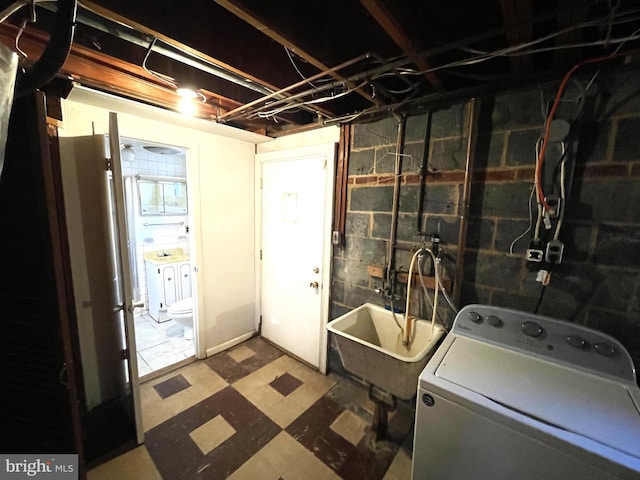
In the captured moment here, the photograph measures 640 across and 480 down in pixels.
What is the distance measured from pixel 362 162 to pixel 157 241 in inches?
130

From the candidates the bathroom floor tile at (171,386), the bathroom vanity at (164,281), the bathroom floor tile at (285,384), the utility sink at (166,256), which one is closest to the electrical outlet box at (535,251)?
the bathroom floor tile at (285,384)

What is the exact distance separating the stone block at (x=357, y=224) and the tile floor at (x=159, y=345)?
6.68 feet

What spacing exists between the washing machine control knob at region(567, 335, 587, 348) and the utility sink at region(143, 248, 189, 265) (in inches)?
146

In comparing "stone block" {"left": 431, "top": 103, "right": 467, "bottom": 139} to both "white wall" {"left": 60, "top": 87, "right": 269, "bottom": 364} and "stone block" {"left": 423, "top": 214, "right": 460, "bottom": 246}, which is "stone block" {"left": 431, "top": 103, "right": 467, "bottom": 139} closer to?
"stone block" {"left": 423, "top": 214, "right": 460, "bottom": 246}

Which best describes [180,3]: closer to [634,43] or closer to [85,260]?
[85,260]

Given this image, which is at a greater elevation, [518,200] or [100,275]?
[518,200]

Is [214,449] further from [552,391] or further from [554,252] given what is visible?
[554,252]

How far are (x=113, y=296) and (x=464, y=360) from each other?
7.36ft

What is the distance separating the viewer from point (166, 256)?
3.42 meters

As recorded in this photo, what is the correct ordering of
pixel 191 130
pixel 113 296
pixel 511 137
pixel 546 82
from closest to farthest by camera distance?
pixel 546 82
pixel 511 137
pixel 113 296
pixel 191 130

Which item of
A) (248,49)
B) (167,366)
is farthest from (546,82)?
(167,366)

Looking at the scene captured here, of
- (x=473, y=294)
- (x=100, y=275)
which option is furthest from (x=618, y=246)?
(x=100, y=275)

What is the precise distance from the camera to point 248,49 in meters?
1.34

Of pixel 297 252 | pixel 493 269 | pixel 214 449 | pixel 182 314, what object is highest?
pixel 493 269
